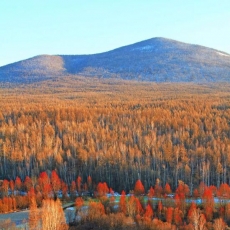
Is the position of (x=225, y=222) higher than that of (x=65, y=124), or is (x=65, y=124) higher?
(x=65, y=124)

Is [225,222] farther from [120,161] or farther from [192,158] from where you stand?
[120,161]

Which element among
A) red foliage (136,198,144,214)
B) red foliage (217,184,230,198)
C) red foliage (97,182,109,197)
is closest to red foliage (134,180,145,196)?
red foliage (97,182,109,197)

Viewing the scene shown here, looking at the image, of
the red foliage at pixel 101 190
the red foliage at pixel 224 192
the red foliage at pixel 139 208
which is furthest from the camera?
the red foliage at pixel 101 190

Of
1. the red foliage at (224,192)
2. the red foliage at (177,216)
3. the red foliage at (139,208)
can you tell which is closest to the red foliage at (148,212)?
the red foliage at (139,208)

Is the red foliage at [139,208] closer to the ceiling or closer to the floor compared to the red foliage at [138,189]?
closer to the ceiling

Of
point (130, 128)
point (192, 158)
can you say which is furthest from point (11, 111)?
point (192, 158)

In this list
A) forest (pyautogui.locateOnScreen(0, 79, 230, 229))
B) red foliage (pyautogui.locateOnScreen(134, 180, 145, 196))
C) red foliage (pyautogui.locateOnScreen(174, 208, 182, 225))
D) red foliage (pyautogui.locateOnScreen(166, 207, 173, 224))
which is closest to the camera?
red foliage (pyautogui.locateOnScreen(166, 207, 173, 224))

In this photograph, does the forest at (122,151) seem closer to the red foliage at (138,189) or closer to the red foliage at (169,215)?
the red foliage at (138,189)

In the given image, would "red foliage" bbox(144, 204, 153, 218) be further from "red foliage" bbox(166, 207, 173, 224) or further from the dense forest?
the dense forest

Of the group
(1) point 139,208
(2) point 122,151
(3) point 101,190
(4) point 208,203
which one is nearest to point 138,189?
(3) point 101,190

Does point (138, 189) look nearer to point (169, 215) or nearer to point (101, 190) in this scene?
point (101, 190)

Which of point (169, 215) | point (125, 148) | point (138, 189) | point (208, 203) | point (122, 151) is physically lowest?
point (138, 189)
